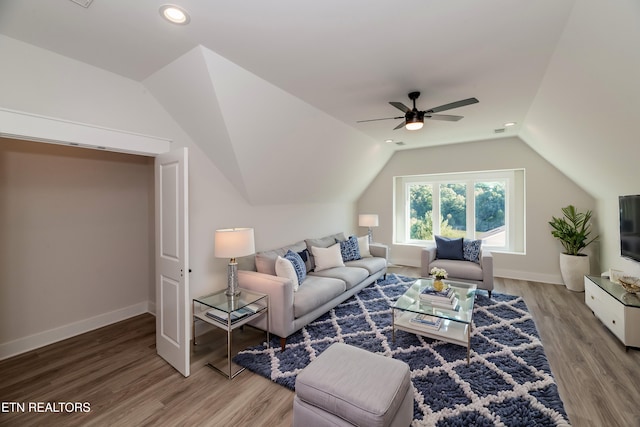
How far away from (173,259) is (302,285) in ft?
4.96

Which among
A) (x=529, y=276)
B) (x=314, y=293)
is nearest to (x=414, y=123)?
(x=314, y=293)

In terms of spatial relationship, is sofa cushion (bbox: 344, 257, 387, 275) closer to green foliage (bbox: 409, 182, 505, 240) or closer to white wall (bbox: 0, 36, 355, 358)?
white wall (bbox: 0, 36, 355, 358)

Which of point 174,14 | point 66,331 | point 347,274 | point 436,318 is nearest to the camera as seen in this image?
point 174,14

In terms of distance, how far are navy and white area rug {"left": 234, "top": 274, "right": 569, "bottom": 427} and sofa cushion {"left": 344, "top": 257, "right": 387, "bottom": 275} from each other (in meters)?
0.73

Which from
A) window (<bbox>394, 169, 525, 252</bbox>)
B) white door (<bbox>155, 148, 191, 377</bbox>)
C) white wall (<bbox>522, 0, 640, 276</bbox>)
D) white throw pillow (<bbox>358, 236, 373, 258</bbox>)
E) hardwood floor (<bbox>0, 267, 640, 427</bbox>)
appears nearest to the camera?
white wall (<bbox>522, 0, 640, 276</bbox>)

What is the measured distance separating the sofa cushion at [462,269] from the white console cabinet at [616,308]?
123 centimetres

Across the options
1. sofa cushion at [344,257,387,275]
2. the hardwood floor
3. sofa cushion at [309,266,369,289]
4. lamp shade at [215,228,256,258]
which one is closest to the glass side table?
the hardwood floor

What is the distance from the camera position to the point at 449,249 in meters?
4.59

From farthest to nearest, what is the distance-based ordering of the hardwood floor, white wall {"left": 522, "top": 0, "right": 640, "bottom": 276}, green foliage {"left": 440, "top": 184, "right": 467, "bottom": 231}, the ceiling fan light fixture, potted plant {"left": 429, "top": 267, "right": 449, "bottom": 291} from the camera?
green foliage {"left": 440, "top": 184, "right": 467, "bottom": 231} < potted plant {"left": 429, "top": 267, "right": 449, "bottom": 291} < the ceiling fan light fixture < the hardwood floor < white wall {"left": 522, "top": 0, "right": 640, "bottom": 276}

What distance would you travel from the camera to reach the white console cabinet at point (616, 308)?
8.32 ft

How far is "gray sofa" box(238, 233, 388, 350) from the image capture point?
108 inches

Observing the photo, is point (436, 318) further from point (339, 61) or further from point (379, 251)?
point (339, 61)

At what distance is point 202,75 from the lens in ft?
7.44

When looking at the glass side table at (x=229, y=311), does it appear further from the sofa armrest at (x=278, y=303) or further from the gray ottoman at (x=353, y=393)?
the gray ottoman at (x=353, y=393)
